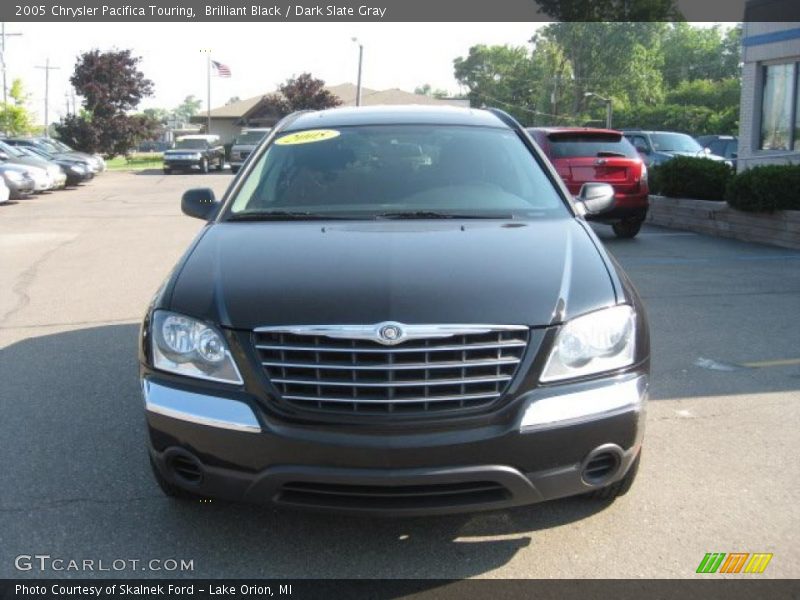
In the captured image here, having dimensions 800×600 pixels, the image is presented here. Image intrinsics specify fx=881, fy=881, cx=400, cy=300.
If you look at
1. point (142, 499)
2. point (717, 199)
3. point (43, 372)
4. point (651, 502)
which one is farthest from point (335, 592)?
point (717, 199)

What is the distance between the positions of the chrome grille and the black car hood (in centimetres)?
8

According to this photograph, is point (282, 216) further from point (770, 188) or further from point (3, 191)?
point (3, 191)

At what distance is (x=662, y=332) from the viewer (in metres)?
7.17

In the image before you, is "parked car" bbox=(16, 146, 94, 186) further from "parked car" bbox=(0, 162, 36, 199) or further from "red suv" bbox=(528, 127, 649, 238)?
"red suv" bbox=(528, 127, 649, 238)

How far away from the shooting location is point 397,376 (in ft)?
10.3

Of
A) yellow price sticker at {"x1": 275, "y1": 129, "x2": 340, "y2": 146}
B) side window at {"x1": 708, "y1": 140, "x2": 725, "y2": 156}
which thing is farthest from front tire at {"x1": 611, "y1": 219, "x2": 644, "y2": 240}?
side window at {"x1": 708, "y1": 140, "x2": 725, "y2": 156}

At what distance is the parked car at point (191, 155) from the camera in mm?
40750

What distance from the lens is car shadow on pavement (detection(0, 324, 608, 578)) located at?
3.40m

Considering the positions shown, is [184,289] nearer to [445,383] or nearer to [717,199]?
[445,383]

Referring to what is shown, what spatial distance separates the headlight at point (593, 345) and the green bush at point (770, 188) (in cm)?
971

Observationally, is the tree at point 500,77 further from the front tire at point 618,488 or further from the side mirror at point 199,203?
the front tire at point 618,488

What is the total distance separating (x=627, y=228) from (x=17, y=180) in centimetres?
1670

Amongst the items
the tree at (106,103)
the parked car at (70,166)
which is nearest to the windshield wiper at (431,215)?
the parked car at (70,166)

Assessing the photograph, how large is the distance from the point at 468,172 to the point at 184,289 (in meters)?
1.87
